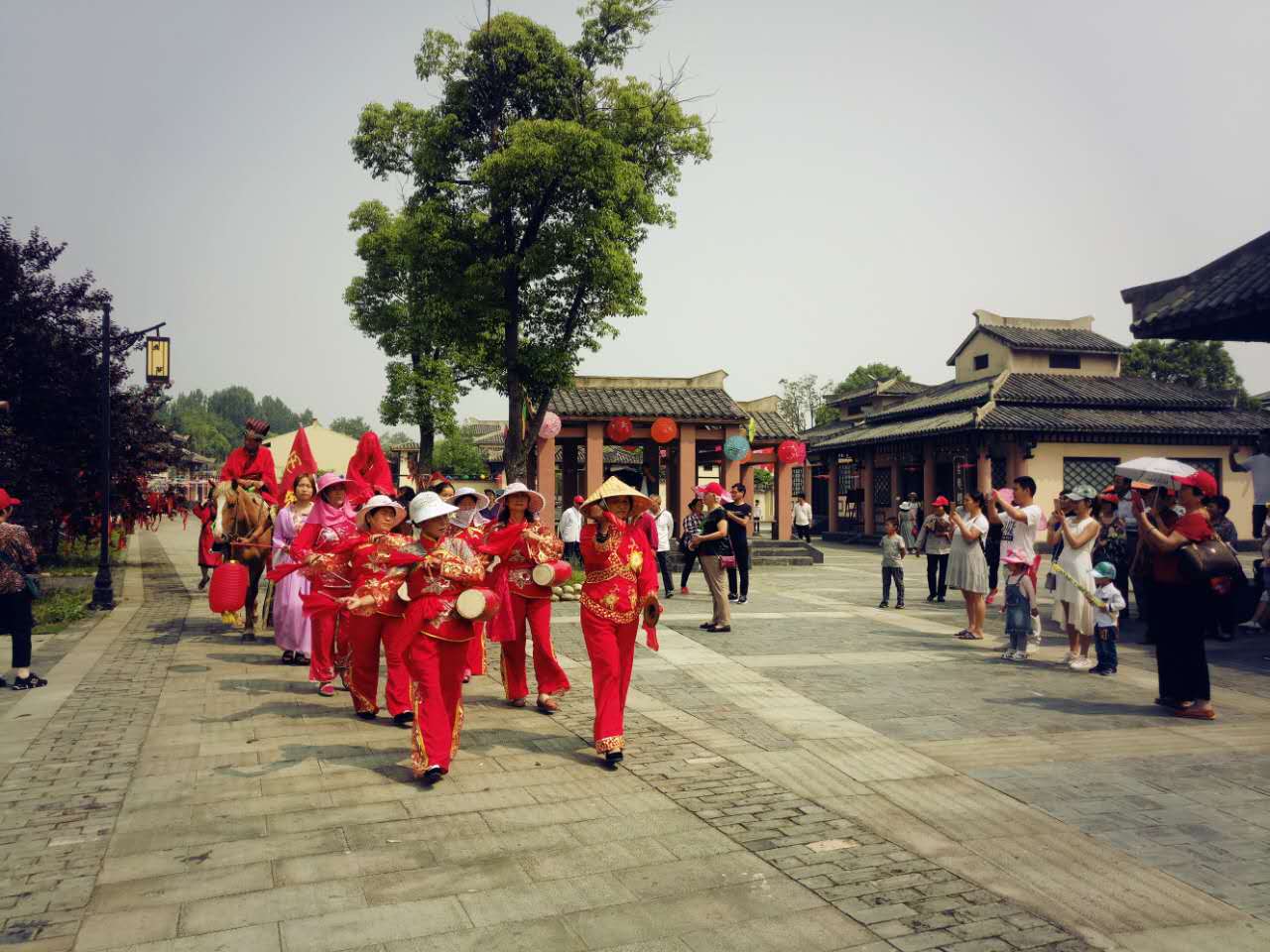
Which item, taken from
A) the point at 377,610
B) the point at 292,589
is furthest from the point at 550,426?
the point at 377,610

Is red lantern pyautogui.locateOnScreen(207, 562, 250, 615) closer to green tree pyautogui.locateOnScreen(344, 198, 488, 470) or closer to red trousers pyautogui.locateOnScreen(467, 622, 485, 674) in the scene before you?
red trousers pyautogui.locateOnScreen(467, 622, 485, 674)

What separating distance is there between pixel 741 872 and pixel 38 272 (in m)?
18.6

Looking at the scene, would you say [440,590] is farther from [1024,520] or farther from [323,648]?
[1024,520]

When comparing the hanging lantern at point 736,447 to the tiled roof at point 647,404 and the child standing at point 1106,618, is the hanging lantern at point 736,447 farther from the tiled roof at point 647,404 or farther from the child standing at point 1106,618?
the child standing at point 1106,618

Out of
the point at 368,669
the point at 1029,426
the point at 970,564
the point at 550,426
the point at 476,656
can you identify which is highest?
the point at 1029,426

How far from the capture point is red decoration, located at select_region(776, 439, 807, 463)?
85.1 feet

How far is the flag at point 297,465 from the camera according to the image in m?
9.68

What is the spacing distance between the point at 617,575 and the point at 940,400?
27698mm

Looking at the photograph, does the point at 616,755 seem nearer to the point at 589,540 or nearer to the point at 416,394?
the point at 589,540

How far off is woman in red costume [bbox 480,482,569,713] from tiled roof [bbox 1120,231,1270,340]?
8.79 m

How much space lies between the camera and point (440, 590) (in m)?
5.64

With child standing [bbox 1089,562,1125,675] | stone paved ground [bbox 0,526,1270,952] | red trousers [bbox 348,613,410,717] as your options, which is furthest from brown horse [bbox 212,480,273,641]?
child standing [bbox 1089,562,1125,675]

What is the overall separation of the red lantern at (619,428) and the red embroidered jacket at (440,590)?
17601mm

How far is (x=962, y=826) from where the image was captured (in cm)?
482
